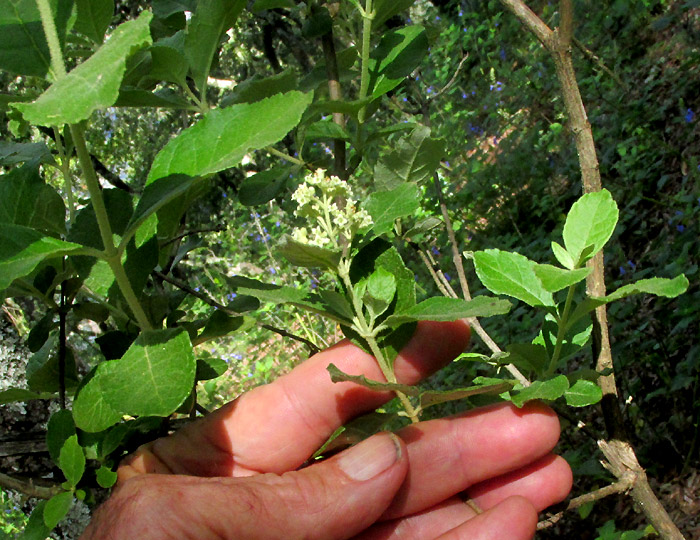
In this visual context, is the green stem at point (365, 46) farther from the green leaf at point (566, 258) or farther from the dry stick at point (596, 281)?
the green leaf at point (566, 258)

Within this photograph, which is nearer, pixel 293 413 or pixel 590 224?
pixel 590 224

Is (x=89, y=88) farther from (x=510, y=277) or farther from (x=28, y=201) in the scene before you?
(x=510, y=277)

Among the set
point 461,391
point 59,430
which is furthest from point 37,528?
point 461,391

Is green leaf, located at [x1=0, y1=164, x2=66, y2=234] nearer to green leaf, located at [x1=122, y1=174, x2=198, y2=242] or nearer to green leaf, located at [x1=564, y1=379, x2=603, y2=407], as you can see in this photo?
green leaf, located at [x1=122, y1=174, x2=198, y2=242]

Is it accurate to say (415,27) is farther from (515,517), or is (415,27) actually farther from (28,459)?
(28,459)

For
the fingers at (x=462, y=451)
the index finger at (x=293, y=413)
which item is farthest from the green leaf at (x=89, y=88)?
the fingers at (x=462, y=451)

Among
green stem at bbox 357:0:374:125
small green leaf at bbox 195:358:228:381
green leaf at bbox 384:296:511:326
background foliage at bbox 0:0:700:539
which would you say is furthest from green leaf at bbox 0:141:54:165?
green leaf at bbox 384:296:511:326
